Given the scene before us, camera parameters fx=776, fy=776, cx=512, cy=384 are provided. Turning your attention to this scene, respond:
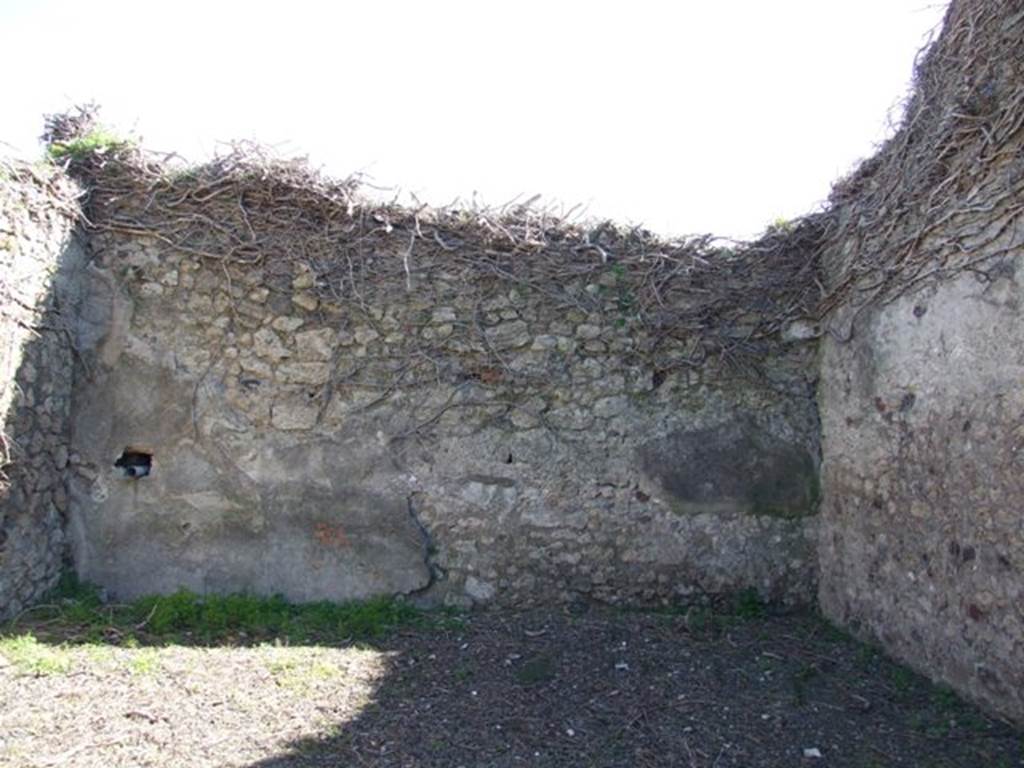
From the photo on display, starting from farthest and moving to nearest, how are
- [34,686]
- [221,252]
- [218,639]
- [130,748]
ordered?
[221,252], [218,639], [34,686], [130,748]

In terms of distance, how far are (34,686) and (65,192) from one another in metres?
2.88

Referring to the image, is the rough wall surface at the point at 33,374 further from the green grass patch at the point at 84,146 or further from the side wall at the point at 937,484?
the side wall at the point at 937,484

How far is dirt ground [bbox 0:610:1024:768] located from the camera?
3021 mm

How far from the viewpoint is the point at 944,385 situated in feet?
12.3

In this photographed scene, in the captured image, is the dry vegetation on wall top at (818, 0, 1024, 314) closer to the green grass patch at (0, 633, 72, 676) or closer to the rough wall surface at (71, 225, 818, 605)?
the rough wall surface at (71, 225, 818, 605)

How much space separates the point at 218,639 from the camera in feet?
13.8

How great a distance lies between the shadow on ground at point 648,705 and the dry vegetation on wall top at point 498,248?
175 cm

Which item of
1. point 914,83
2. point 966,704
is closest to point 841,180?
point 914,83

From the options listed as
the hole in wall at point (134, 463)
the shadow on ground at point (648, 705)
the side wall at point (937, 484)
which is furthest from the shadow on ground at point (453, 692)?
the hole in wall at point (134, 463)

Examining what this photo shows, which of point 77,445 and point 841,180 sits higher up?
point 841,180

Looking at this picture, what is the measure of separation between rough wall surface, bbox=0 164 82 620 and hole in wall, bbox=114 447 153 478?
1.05 feet

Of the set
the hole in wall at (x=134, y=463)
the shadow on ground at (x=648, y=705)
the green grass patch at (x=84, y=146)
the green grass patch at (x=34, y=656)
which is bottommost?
the shadow on ground at (x=648, y=705)

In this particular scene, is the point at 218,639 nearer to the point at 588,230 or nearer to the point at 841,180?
the point at 588,230

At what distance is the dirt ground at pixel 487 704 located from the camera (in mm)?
3021
